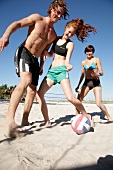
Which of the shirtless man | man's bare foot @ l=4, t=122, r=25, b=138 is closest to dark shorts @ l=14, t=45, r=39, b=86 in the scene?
the shirtless man

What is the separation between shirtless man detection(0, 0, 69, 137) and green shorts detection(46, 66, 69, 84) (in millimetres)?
348

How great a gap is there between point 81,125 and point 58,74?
3.63 feet

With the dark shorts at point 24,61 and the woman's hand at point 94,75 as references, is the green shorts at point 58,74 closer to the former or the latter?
the dark shorts at point 24,61

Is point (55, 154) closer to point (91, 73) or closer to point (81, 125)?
point (81, 125)

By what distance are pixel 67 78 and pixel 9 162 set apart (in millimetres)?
2190

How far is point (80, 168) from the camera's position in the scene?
69.3 inches

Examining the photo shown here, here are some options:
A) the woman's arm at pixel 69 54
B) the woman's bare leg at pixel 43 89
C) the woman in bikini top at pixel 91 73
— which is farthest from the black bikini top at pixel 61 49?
the woman in bikini top at pixel 91 73

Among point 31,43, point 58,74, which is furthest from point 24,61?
point 58,74

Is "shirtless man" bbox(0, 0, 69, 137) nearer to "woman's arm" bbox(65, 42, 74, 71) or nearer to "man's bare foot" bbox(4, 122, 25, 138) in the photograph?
"man's bare foot" bbox(4, 122, 25, 138)

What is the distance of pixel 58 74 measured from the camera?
3795mm

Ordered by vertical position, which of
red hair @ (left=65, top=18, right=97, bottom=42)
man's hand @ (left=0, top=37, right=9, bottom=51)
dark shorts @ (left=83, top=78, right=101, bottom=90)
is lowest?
dark shorts @ (left=83, top=78, right=101, bottom=90)

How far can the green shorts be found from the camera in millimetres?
3721

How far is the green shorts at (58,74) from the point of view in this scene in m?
3.72

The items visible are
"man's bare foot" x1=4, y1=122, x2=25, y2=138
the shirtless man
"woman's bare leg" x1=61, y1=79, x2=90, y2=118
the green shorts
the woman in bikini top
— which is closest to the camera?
"man's bare foot" x1=4, y1=122, x2=25, y2=138
